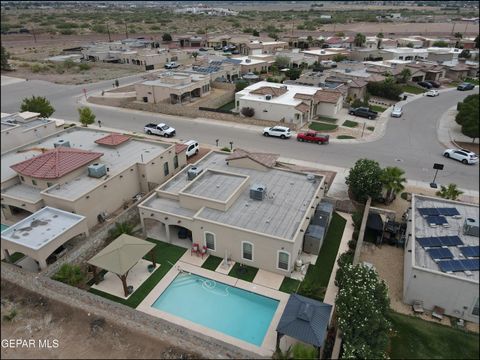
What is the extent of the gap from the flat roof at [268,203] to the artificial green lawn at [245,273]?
287 centimetres

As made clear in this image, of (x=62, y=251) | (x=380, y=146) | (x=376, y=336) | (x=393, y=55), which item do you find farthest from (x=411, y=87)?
(x=62, y=251)

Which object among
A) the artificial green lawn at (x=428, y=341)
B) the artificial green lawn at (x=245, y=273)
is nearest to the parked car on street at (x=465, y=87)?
the artificial green lawn at (x=428, y=341)

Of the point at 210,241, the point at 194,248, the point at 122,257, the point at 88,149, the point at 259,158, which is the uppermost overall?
the point at 88,149

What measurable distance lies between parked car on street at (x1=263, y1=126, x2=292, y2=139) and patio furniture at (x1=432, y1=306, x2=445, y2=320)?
2876 cm

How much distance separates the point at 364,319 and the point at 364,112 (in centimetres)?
4245

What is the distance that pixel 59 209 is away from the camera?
24766 millimetres

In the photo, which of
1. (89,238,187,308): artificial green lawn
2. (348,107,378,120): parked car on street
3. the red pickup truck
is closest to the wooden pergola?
(89,238,187,308): artificial green lawn

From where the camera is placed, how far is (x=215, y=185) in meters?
27.5

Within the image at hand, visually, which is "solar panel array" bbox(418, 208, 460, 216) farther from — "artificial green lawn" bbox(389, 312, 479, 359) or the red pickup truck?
the red pickup truck

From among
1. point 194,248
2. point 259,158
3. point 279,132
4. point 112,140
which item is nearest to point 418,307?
point 194,248

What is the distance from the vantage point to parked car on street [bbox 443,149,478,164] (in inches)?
1426

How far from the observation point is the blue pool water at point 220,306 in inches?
772

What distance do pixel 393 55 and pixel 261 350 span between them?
87687 mm

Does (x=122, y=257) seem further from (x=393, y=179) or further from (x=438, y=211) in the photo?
(x=393, y=179)
